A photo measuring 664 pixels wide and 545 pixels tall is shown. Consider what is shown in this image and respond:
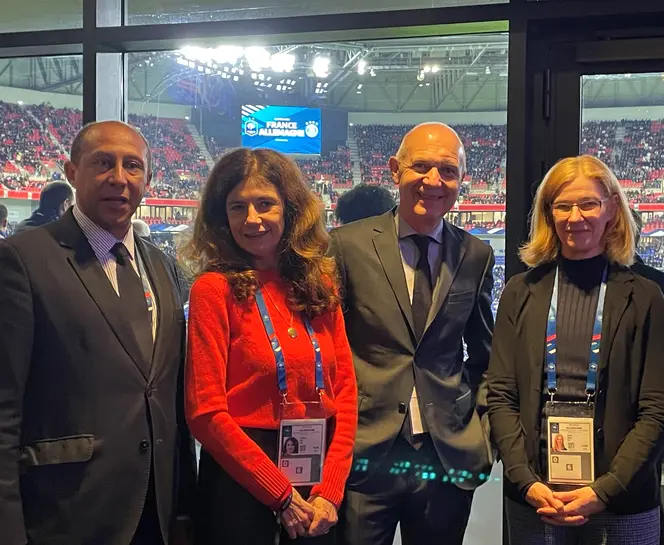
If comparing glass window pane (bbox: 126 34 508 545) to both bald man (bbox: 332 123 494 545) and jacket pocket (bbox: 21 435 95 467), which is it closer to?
bald man (bbox: 332 123 494 545)

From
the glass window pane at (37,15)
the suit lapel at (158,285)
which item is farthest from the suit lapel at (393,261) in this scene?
the glass window pane at (37,15)

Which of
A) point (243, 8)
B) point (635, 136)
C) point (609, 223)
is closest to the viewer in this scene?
point (609, 223)

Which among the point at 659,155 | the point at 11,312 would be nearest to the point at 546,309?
the point at 659,155

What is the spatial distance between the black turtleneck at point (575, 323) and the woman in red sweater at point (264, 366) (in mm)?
609

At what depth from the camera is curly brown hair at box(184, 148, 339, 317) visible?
202 cm

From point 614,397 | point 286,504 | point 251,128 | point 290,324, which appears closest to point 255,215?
point 290,324

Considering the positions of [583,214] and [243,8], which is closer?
[583,214]

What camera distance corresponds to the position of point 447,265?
2275 millimetres

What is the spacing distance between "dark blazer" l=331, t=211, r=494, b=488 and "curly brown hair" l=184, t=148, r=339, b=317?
0.62 feet

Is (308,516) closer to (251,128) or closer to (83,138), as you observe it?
(83,138)

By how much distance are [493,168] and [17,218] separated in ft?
9.29

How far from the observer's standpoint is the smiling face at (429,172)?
2215 millimetres

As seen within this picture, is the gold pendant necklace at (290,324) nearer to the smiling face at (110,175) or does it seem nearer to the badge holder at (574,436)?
the smiling face at (110,175)

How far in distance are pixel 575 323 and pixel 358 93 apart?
1783mm
